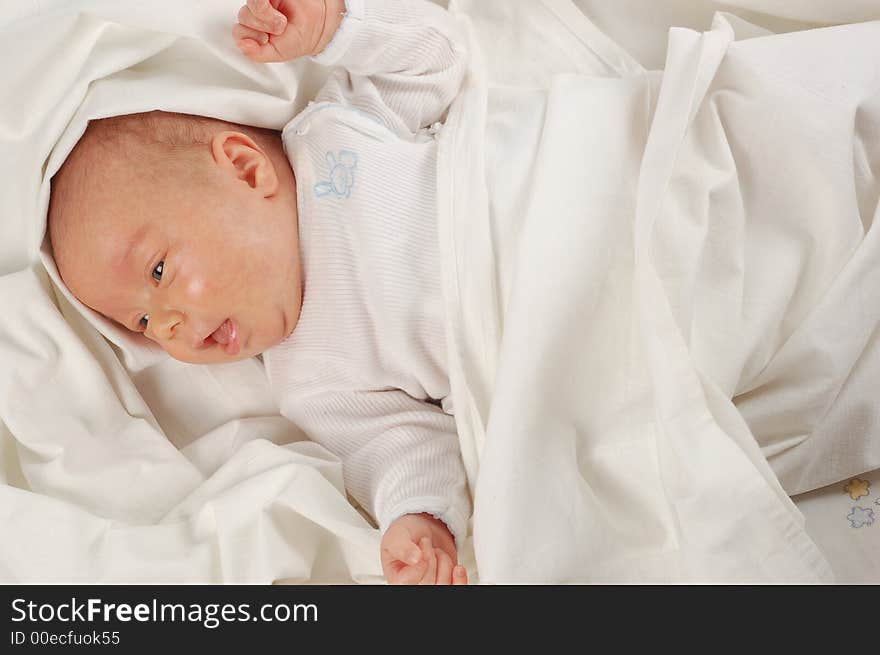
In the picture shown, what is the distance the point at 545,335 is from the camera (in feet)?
4.02

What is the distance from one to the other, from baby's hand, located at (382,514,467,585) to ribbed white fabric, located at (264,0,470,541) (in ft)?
0.22

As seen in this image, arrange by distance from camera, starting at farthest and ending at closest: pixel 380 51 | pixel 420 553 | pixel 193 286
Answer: pixel 380 51, pixel 193 286, pixel 420 553

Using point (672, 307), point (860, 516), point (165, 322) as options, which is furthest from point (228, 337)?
point (860, 516)

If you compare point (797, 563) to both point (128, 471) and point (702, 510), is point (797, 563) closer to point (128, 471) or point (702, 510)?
point (702, 510)

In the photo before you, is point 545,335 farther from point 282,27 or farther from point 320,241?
point 282,27

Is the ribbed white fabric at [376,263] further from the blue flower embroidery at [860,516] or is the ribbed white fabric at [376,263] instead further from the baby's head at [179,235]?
the blue flower embroidery at [860,516]

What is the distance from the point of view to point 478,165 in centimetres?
134

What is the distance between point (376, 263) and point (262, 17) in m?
0.33

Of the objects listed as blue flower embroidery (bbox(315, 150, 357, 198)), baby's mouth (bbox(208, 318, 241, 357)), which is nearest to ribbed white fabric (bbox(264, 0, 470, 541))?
blue flower embroidery (bbox(315, 150, 357, 198))

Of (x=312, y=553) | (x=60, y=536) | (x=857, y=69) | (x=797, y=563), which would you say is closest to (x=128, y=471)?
(x=60, y=536)

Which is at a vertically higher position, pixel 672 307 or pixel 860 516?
pixel 672 307

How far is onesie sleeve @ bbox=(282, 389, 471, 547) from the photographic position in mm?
1275

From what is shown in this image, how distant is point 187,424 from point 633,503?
673 millimetres
